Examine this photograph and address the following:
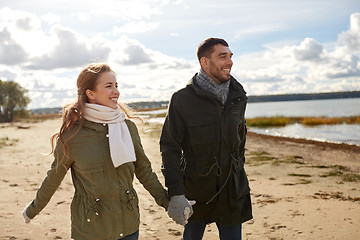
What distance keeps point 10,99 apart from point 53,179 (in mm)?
58504

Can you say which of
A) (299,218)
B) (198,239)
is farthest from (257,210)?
(198,239)

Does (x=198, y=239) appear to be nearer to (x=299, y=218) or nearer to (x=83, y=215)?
(x=83, y=215)

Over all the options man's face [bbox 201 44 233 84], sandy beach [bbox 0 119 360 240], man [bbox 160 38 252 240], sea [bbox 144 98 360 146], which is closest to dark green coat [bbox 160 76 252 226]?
man [bbox 160 38 252 240]

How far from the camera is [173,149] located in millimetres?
2900

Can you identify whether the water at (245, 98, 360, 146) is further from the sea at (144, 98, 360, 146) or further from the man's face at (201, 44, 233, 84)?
the man's face at (201, 44, 233, 84)

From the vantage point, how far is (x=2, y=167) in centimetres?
957

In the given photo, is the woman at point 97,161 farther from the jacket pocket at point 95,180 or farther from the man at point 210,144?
the man at point 210,144

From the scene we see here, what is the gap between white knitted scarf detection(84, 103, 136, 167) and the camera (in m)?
2.32

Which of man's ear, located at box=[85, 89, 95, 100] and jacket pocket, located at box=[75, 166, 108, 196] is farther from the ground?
man's ear, located at box=[85, 89, 95, 100]

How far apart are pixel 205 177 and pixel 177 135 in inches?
16.6

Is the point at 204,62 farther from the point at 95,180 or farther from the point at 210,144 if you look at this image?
the point at 95,180

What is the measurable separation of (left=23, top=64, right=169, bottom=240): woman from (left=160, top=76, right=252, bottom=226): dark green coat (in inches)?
21.8

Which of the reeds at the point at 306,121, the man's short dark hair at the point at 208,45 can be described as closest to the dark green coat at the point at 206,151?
the man's short dark hair at the point at 208,45

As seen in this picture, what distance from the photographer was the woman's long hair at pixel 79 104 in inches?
92.7
